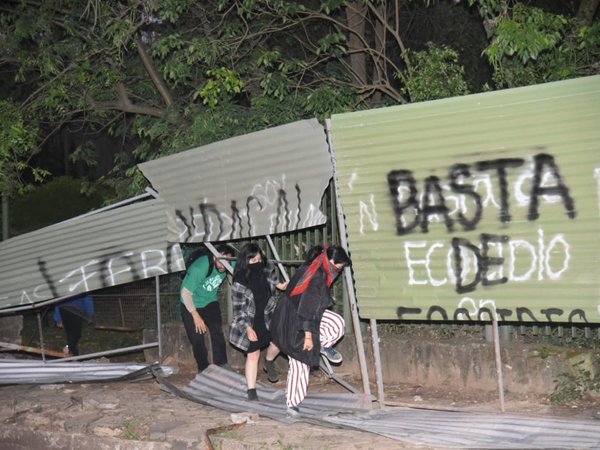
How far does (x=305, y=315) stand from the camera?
681 cm

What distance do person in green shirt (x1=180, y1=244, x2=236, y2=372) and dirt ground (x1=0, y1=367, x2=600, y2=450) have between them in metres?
0.49

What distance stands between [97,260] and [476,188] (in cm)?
449

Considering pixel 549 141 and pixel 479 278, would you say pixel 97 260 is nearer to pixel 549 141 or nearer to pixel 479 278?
pixel 479 278

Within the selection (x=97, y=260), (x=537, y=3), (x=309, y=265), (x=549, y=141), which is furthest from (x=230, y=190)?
(x=537, y=3)

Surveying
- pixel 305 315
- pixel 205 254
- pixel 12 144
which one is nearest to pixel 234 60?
pixel 12 144

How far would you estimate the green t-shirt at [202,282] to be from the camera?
28.1 ft

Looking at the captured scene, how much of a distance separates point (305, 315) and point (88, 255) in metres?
3.23

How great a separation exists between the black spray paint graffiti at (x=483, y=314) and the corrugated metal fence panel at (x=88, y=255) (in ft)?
9.53

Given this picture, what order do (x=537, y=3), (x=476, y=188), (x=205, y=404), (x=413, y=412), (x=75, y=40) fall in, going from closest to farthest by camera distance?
(x=476, y=188) < (x=413, y=412) < (x=205, y=404) < (x=75, y=40) < (x=537, y=3)

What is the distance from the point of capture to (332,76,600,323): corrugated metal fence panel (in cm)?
582

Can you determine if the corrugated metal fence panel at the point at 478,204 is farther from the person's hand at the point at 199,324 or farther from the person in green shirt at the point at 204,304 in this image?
the person's hand at the point at 199,324

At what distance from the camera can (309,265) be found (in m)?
7.00

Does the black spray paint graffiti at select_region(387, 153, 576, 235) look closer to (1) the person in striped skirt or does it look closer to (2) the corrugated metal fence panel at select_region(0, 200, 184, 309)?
(1) the person in striped skirt

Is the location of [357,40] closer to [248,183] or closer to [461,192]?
[248,183]
